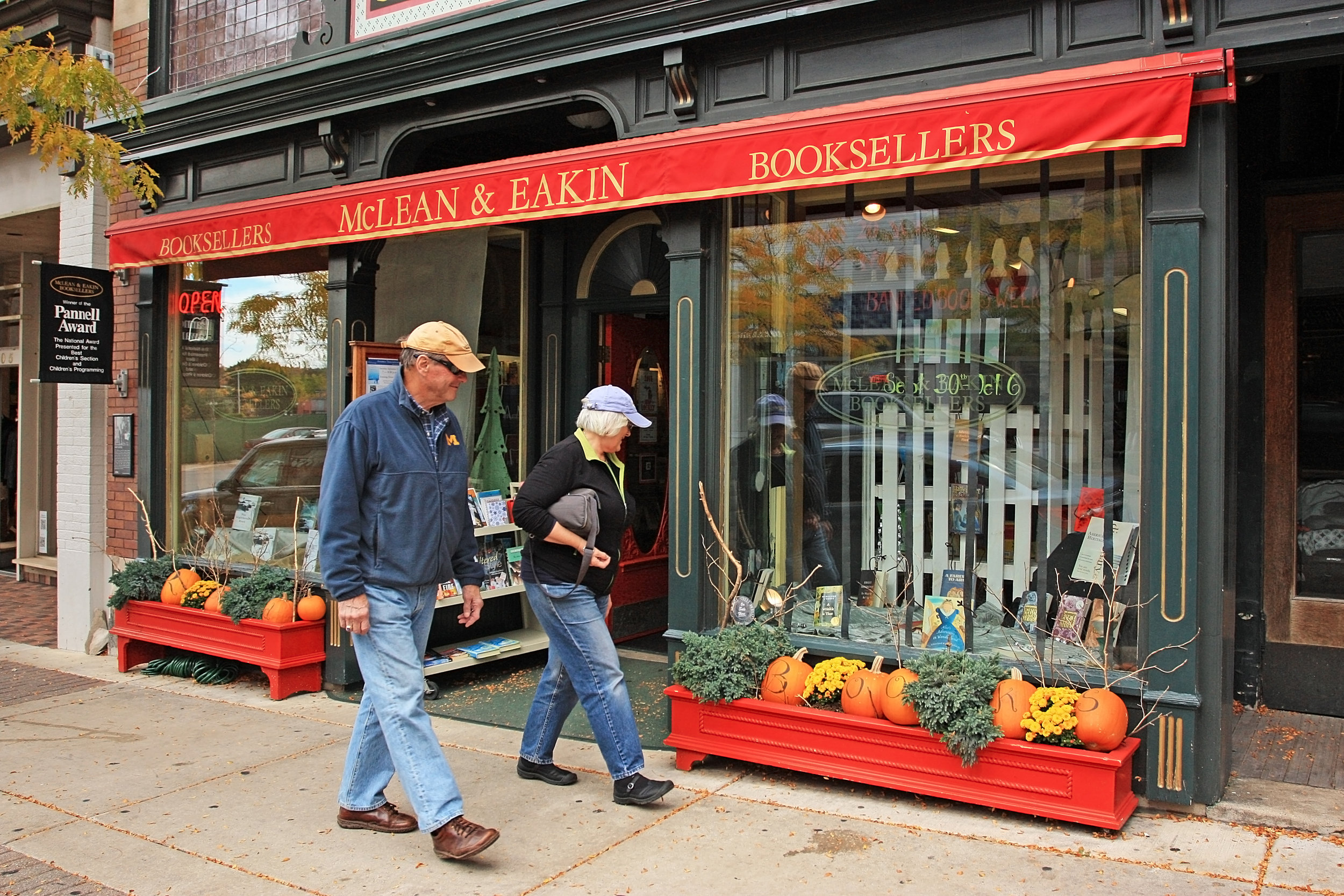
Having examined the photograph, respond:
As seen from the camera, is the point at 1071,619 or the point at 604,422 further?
the point at 1071,619

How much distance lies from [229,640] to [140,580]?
3.44ft

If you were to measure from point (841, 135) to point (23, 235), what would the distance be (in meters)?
8.94

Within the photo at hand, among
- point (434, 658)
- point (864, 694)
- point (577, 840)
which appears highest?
point (864, 694)

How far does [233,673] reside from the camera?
24.1ft

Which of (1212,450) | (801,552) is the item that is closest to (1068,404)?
(1212,450)

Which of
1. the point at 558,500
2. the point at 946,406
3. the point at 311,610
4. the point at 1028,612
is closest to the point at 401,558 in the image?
the point at 558,500

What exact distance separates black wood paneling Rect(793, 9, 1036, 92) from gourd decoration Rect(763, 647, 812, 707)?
273cm

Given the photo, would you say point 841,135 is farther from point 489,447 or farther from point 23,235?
point 23,235

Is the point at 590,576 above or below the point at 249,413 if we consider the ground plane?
below

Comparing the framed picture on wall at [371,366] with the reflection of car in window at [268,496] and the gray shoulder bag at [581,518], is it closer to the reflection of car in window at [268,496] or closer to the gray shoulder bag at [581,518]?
the reflection of car in window at [268,496]

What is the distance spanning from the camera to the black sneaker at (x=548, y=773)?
5.04 meters

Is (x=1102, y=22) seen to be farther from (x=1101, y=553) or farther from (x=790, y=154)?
(x=1101, y=553)

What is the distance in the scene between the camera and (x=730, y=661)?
17.1 ft

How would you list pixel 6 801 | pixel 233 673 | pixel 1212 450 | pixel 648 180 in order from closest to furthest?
pixel 1212 450, pixel 6 801, pixel 648 180, pixel 233 673
